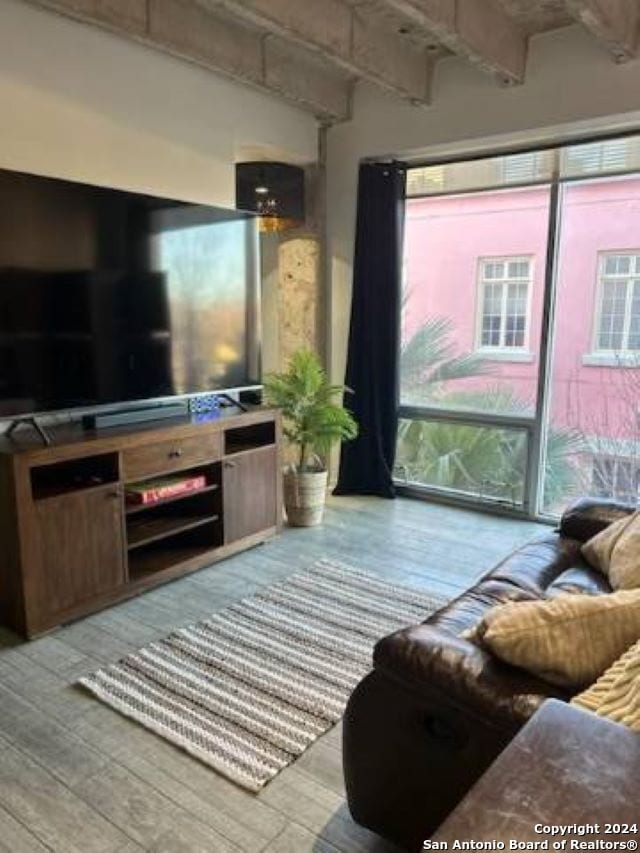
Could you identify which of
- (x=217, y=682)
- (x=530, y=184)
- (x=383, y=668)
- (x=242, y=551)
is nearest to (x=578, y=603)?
(x=383, y=668)

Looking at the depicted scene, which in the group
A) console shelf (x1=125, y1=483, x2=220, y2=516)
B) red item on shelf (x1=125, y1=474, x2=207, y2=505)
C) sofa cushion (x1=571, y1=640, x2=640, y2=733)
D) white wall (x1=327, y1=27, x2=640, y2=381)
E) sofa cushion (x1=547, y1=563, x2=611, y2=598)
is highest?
white wall (x1=327, y1=27, x2=640, y2=381)

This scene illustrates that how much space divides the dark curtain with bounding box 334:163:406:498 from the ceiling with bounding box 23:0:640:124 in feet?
2.02

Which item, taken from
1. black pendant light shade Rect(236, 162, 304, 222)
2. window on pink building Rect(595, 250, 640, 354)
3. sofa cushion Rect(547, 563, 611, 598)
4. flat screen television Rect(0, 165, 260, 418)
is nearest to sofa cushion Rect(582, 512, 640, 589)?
sofa cushion Rect(547, 563, 611, 598)

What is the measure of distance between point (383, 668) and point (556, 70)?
11.0ft

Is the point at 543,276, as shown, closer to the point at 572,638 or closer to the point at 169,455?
the point at 169,455

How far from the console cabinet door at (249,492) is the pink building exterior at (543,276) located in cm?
154

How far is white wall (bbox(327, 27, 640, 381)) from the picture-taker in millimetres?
3230

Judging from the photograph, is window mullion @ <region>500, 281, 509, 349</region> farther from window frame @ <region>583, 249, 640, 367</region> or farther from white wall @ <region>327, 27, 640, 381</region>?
white wall @ <region>327, 27, 640, 381</region>

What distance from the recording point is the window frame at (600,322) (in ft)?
11.5

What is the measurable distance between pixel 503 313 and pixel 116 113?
2.50 m

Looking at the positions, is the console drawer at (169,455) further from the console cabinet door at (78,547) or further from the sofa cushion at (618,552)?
the sofa cushion at (618,552)

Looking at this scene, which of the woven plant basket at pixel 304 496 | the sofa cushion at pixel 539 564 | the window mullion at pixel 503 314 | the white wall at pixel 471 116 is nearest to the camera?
the sofa cushion at pixel 539 564

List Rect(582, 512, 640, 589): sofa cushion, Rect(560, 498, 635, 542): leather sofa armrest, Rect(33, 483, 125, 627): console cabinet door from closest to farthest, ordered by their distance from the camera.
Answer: Rect(582, 512, 640, 589): sofa cushion
Rect(560, 498, 635, 542): leather sofa armrest
Rect(33, 483, 125, 627): console cabinet door

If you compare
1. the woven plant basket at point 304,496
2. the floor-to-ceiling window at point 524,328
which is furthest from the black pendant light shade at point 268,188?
the woven plant basket at point 304,496
